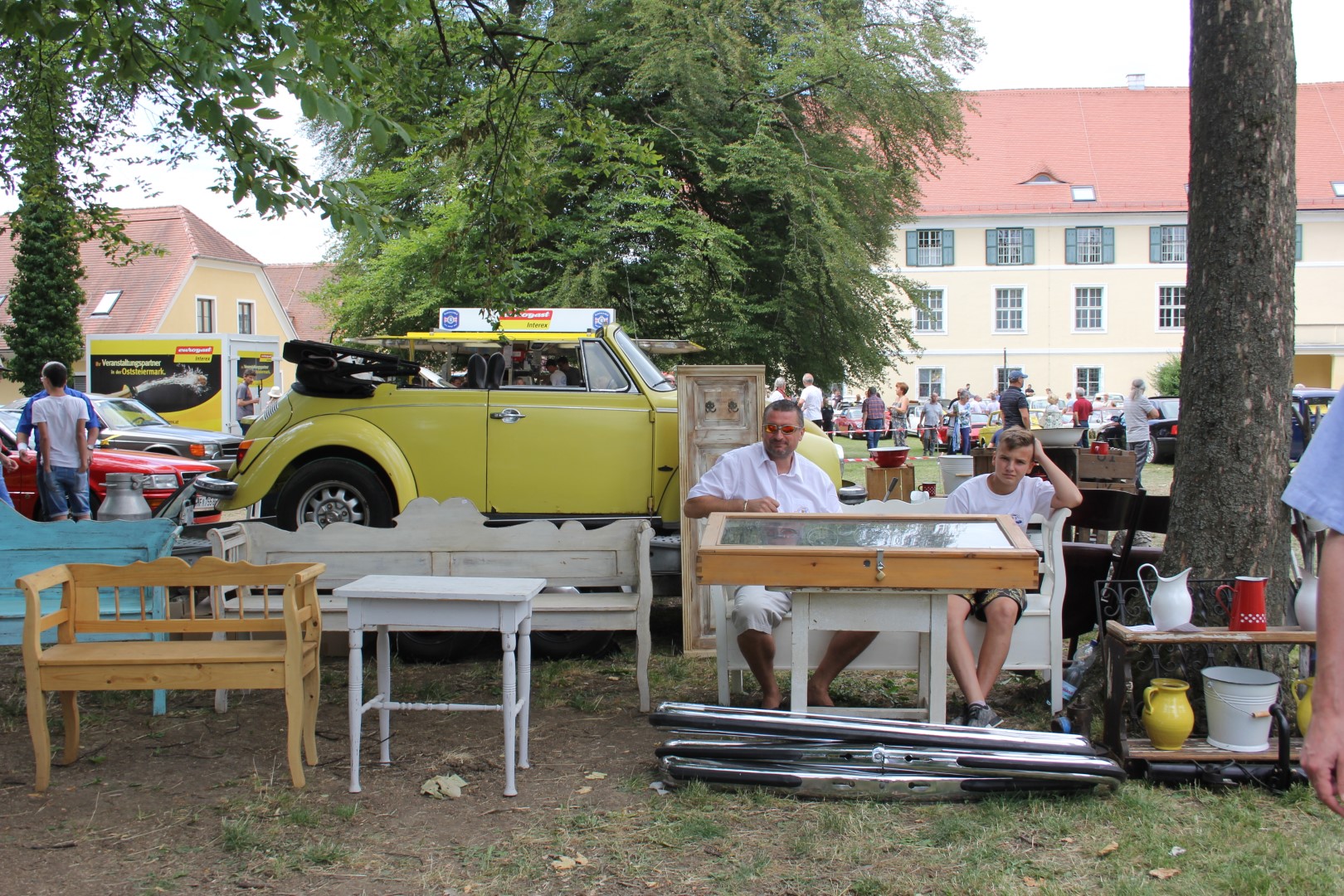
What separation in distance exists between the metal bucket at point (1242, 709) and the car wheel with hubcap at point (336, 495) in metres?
4.96

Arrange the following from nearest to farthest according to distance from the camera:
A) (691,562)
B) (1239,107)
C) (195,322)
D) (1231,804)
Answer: (1231,804)
(1239,107)
(691,562)
(195,322)

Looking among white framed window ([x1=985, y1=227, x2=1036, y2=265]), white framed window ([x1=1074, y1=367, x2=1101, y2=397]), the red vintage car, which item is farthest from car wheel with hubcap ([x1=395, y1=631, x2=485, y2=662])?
white framed window ([x1=1074, y1=367, x2=1101, y2=397])

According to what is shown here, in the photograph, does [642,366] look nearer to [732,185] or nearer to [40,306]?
[732,185]

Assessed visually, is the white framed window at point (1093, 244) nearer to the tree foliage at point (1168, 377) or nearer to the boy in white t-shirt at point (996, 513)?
the tree foliage at point (1168, 377)

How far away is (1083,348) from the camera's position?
49344mm

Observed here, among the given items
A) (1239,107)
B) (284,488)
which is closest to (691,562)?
(284,488)

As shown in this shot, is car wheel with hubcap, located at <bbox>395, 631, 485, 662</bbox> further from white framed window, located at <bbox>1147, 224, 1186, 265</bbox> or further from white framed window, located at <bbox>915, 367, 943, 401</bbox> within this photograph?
white framed window, located at <bbox>1147, 224, 1186, 265</bbox>

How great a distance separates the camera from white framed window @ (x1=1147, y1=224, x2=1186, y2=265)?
1908 inches

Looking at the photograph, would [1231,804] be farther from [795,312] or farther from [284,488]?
[795,312]

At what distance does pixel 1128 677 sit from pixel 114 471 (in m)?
10.4

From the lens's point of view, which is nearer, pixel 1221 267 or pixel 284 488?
pixel 1221 267

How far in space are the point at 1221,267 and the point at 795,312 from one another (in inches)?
618

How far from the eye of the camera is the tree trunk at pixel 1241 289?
471 cm

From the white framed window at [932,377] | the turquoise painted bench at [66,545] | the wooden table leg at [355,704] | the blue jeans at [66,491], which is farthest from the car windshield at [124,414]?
the white framed window at [932,377]
